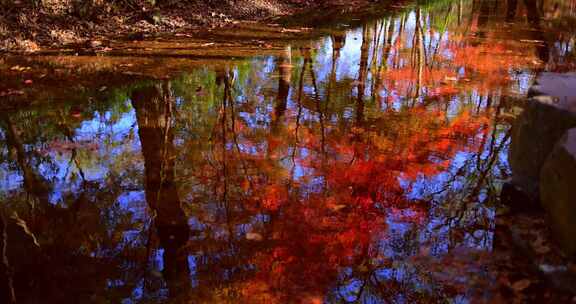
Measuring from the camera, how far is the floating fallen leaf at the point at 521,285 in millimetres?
4336

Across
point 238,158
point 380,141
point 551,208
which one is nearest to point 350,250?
point 551,208

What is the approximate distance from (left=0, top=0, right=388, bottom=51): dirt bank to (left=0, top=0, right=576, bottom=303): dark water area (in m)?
1.89

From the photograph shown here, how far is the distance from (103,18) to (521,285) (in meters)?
11.9

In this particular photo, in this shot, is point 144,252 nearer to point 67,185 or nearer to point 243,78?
point 67,185

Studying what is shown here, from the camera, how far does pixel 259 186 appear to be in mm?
6113

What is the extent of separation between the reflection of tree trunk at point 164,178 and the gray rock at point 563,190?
3.29 metres

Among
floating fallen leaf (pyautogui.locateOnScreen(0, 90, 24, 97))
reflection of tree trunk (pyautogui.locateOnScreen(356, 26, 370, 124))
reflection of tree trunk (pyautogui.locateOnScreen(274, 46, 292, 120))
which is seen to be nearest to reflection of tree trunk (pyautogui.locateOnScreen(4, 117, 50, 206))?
floating fallen leaf (pyautogui.locateOnScreen(0, 90, 24, 97))

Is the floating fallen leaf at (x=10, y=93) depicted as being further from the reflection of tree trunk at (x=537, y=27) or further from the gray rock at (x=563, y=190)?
the reflection of tree trunk at (x=537, y=27)

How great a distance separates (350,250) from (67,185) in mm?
3452

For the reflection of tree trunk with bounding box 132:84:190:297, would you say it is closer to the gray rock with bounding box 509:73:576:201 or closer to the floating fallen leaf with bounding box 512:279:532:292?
the floating fallen leaf with bounding box 512:279:532:292

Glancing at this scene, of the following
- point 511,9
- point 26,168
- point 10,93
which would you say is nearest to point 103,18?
point 10,93

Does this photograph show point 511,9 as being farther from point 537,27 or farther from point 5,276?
point 5,276

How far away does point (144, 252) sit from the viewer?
4785 mm

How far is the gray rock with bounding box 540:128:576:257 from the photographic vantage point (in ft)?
13.6
